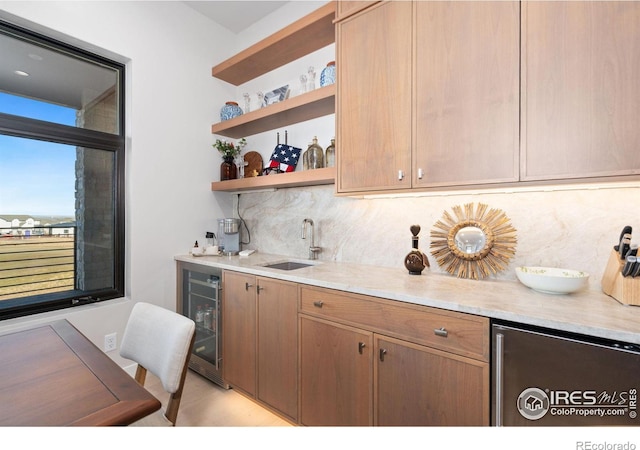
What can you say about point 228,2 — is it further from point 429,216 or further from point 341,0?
point 429,216

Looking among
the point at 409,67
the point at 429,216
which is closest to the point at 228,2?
the point at 409,67

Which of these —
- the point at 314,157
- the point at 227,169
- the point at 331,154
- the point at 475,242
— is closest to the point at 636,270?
the point at 475,242

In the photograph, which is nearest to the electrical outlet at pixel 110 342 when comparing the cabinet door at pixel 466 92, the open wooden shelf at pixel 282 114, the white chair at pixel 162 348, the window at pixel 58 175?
the window at pixel 58 175

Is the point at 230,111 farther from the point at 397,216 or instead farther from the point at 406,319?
the point at 406,319

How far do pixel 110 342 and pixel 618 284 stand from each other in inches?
120

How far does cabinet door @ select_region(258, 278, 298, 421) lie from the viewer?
170 centimetres

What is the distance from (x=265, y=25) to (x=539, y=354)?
125 inches

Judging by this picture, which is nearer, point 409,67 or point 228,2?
point 409,67

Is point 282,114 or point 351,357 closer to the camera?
point 351,357

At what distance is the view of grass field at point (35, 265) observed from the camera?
1.87m

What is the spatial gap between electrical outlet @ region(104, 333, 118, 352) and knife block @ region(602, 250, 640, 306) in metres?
3.01

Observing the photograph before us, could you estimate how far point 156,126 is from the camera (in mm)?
2445

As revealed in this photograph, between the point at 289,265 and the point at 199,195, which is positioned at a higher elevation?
the point at 199,195

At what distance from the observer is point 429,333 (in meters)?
1.24
